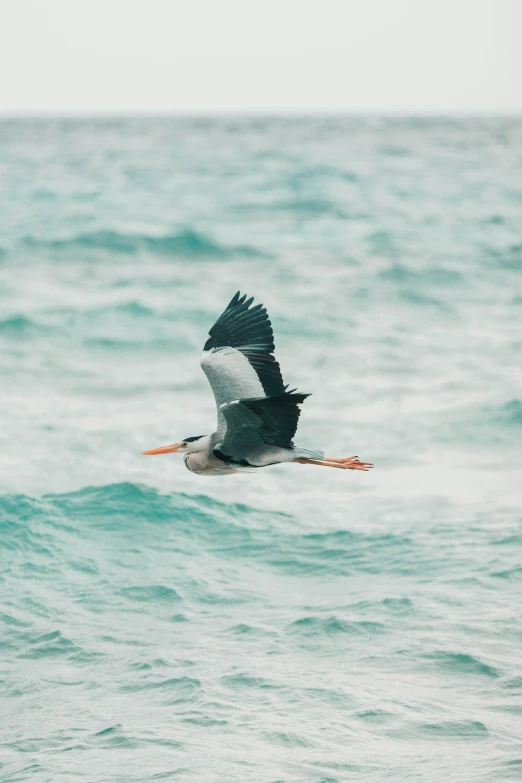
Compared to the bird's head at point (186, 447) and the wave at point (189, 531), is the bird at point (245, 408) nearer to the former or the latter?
the bird's head at point (186, 447)

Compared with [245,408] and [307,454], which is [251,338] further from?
[245,408]

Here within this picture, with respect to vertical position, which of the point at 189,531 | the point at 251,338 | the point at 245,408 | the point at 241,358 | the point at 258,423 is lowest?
the point at 189,531

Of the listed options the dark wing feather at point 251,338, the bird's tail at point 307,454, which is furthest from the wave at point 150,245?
the bird's tail at point 307,454

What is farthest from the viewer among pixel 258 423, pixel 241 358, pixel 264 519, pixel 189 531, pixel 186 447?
pixel 264 519

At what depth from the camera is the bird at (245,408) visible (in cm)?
910

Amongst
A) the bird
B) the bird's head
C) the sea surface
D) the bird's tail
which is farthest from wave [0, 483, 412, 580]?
the bird's tail

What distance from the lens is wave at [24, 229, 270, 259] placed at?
1313 inches

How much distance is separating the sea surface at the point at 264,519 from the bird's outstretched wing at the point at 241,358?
3426 millimetres

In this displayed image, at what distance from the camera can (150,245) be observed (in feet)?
112

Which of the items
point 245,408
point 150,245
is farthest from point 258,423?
point 150,245

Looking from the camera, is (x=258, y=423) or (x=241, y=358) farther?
(x=241, y=358)

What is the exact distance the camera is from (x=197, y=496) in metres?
17.4

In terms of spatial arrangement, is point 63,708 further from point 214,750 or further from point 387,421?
point 387,421

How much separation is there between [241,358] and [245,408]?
1.32 meters
